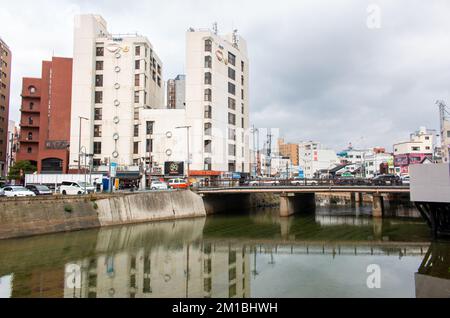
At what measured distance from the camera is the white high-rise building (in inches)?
2749

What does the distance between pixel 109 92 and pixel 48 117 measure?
1409cm

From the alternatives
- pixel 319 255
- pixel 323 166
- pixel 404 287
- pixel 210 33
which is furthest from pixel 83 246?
pixel 323 166

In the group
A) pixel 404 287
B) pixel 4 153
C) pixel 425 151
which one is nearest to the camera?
pixel 404 287

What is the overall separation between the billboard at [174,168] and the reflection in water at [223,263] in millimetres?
31139

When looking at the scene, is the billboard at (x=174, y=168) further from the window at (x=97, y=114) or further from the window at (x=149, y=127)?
the window at (x=97, y=114)

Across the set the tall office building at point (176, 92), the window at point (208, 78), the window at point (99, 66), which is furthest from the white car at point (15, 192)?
the tall office building at point (176, 92)

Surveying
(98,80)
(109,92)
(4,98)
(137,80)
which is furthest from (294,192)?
(4,98)

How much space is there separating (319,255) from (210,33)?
193ft

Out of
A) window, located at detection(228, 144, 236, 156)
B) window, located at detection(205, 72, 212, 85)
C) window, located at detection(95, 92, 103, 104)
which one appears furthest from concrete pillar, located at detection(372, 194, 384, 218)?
window, located at detection(95, 92, 103, 104)

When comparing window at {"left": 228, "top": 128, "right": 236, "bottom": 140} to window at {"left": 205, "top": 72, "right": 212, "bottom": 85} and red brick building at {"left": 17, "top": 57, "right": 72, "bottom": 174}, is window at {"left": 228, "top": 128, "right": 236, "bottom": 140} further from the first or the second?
red brick building at {"left": 17, "top": 57, "right": 72, "bottom": 174}

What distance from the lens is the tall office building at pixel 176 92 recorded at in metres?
104

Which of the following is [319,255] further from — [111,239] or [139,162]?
[139,162]

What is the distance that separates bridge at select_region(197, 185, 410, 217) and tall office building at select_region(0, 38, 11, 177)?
2307 inches

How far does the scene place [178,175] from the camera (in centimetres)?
6944
